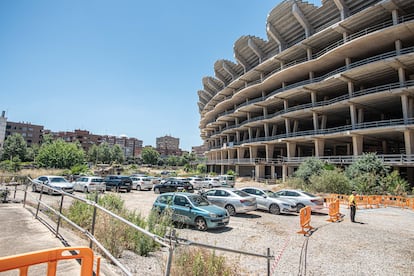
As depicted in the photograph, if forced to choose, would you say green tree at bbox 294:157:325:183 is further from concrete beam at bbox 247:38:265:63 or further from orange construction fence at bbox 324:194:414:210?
concrete beam at bbox 247:38:265:63

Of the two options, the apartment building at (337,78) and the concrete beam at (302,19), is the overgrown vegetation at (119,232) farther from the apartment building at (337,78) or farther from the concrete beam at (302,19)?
the concrete beam at (302,19)

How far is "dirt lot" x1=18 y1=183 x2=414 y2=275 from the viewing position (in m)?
5.73

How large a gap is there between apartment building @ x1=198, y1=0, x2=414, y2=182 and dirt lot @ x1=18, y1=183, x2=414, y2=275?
19368mm

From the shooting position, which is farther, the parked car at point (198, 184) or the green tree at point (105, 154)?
the green tree at point (105, 154)

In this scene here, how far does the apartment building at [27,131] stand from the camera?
92.9 m

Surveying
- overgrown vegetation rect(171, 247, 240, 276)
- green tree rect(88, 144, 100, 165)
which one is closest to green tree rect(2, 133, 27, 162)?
green tree rect(88, 144, 100, 165)

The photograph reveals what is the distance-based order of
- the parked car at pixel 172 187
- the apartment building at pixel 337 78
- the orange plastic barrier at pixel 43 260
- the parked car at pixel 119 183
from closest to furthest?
1. the orange plastic barrier at pixel 43 260
2. the parked car at pixel 172 187
3. the parked car at pixel 119 183
4. the apartment building at pixel 337 78

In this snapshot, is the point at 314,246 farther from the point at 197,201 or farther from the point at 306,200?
the point at 306,200

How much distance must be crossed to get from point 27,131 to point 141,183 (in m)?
98.6

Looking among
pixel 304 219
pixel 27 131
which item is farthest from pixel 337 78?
pixel 27 131

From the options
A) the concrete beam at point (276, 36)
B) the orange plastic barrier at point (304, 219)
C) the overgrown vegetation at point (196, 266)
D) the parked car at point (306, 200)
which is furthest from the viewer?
the concrete beam at point (276, 36)

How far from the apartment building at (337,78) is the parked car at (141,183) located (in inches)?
827

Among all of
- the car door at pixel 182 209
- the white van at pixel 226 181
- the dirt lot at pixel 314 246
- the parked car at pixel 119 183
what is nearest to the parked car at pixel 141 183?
the parked car at pixel 119 183

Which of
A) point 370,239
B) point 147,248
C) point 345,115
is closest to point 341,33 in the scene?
point 345,115
